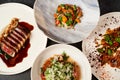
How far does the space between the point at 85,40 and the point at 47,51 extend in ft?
1.10

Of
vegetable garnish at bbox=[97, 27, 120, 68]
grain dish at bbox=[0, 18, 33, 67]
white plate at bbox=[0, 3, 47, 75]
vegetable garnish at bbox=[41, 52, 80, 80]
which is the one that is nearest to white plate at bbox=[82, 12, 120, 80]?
vegetable garnish at bbox=[97, 27, 120, 68]

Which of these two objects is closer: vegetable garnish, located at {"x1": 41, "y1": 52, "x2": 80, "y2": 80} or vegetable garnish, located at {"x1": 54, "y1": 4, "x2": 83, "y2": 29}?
vegetable garnish, located at {"x1": 41, "y1": 52, "x2": 80, "y2": 80}

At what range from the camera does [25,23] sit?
289 cm

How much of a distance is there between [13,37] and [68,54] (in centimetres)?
46

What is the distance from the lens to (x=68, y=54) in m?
2.77

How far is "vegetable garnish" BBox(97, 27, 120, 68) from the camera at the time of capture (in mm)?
2828

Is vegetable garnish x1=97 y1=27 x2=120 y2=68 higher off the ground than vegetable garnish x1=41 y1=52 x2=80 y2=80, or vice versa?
vegetable garnish x1=97 y1=27 x2=120 y2=68

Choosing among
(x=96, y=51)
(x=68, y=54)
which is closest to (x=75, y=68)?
(x=68, y=54)

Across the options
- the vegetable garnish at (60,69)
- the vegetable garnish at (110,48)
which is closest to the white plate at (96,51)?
→ the vegetable garnish at (110,48)

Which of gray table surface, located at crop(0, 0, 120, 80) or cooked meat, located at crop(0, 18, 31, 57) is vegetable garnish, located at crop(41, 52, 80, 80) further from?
cooked meat, located at crop(0, 18, 31, 57)

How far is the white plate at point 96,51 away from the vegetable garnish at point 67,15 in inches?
6.9

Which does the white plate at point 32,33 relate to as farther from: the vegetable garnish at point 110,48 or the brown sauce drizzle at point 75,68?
the vegetable garnish at point 110,48

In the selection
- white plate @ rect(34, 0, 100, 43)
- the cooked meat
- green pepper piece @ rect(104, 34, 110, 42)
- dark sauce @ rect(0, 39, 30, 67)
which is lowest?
dark sauce @ rect(0, 39, 30, 67)

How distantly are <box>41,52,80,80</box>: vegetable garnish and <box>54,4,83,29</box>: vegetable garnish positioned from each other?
0.25 m
